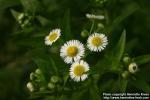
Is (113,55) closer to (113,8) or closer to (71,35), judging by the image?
(71,35)

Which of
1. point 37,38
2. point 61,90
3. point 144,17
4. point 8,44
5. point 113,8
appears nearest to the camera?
point 61,90

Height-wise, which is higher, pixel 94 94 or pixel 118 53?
pixel 118 53

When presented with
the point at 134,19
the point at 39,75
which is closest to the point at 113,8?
the point at 134,19

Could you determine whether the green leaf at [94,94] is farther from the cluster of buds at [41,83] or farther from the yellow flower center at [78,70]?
the cluster of buds at [41,83]

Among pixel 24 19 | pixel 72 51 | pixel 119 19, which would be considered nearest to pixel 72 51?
pixel 72 51

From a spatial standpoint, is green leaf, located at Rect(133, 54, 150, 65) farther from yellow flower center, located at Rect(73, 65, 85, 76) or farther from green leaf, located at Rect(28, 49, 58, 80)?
green leaf, located at Rect(28, 49, 58, 80)

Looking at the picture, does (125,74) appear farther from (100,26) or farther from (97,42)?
(100,26)

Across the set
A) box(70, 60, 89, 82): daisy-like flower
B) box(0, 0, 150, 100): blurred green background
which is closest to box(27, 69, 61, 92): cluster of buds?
box(70, 60, 89, 82): daisy-like flower

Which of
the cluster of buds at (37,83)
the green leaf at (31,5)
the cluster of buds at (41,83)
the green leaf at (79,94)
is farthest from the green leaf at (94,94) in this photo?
the green leaf at (31,5)
